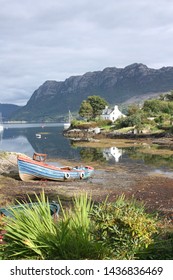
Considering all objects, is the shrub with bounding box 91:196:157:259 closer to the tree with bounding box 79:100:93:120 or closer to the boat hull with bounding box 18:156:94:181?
the boat hull with bounding box 18:156:94:181

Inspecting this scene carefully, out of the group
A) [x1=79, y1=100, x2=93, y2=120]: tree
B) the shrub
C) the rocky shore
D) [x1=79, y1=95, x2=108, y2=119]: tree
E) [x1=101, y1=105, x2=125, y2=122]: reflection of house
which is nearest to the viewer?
the shrub

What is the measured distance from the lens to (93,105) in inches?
5153

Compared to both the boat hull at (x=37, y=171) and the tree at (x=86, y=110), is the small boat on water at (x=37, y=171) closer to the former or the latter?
the boat hull at (x=37, y=171)

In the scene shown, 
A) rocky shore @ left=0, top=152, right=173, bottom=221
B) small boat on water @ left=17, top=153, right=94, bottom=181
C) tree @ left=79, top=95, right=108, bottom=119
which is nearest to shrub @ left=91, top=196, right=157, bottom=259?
rocky shore @ left=0, top=152, right=173, bottom=221

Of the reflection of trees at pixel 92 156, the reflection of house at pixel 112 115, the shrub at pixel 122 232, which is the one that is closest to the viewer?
→ the shrub at pixel 122 232

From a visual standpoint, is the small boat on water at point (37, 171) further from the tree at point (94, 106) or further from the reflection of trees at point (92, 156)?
the tree at point (94, 106)

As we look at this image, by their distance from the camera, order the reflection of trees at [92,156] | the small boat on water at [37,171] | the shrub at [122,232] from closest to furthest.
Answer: the shrub at [122,232] < the small boat on water at [37,171] < the reflection of trees at [92,156]

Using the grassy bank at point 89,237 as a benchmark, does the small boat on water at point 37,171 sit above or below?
below

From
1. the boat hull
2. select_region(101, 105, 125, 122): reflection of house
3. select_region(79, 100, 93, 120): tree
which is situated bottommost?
the boat hull

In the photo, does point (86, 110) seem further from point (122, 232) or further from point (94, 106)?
point (122, 232)

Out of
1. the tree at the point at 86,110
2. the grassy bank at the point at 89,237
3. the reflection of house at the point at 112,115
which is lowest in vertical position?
the grassy bank at the point at 89,237

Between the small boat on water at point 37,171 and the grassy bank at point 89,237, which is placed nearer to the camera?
the grassy bank at point 89,237

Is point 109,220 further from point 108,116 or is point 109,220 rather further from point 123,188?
point 108,116

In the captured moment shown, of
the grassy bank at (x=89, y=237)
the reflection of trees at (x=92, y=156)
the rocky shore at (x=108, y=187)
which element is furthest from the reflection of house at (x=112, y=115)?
the grassy bank at (x=89, y=237)
